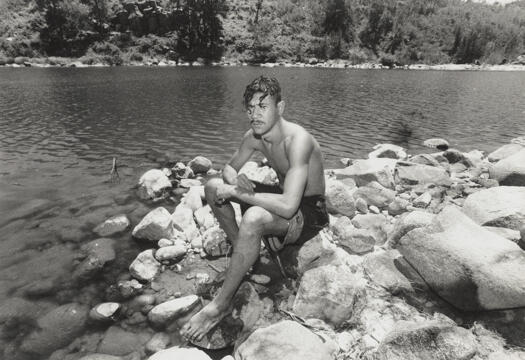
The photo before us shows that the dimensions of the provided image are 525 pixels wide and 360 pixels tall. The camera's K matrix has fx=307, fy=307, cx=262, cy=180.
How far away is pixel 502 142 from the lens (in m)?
18.2

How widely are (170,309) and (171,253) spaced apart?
56.7 inches

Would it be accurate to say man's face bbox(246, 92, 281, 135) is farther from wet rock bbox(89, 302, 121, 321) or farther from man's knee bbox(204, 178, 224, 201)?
wet rock bbox(89, 302, 121, 321)

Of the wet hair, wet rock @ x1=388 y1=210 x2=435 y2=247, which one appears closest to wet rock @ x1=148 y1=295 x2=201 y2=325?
the wet hair

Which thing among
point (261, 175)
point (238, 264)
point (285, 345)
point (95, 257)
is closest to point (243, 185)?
point (238, 264)

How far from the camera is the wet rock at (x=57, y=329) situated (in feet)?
13.9

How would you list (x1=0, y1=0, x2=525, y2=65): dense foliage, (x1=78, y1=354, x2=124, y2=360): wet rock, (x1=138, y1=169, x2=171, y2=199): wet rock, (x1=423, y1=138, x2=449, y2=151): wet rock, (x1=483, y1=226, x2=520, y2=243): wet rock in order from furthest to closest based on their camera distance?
(x1=0, y1=0, x2=525, y2=65): dense foliage, (x1=423, y1=138, x2=449, y2=151): wet rock, (x1=138, y1=169, x2=171, y2=199): wet rock, (x1=483, y1=226, x2=520, y2=243): wet rock, (x1=78, y1=354, x2=124, y2=360): wet rock

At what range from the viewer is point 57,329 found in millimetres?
4523

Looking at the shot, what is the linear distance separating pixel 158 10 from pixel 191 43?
45.1ft

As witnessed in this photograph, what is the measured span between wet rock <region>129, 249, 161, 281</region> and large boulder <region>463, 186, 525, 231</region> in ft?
19.7

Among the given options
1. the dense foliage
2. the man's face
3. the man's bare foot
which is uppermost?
the dense foliage

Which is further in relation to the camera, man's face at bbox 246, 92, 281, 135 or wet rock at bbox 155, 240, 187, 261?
wet rock at bbox 155, 240, 187, 261

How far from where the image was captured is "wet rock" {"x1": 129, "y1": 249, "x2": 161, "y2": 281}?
17.9 feet

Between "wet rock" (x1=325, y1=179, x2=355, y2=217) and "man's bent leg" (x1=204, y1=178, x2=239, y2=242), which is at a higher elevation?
"man's bent leg" (x1=204, y1=178, x2=239, y2=242)

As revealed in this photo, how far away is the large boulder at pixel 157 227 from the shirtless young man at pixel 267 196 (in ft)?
6.79
